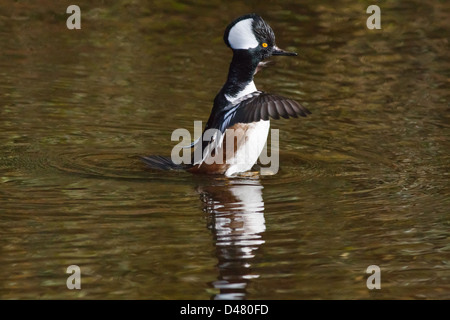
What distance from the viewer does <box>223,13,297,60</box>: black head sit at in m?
8.61

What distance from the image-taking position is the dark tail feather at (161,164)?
348 inches

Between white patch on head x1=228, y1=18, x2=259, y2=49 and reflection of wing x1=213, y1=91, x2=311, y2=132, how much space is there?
0.55 metres

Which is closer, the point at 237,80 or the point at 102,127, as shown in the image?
the point at 237,80

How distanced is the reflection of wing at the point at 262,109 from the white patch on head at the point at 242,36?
549 millimetres

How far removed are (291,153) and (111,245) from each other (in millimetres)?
3092

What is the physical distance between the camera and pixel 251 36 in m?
8.74

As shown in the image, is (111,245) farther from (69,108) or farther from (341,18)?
(341,18)

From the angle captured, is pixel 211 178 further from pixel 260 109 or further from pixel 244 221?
pixel 244 221

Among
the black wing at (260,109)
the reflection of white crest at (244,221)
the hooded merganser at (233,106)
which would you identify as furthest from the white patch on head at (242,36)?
the reflection of white crest at (244,221)

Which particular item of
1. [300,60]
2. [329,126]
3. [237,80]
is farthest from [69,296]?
[300,60]

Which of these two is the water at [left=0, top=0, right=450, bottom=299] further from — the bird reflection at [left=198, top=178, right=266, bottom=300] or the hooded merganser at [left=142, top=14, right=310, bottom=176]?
the hooded merganser at [left=142, top=14, right=310, bottom=176]

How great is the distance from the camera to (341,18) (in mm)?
14492

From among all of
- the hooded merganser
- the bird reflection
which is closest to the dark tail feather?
the hooded merganser

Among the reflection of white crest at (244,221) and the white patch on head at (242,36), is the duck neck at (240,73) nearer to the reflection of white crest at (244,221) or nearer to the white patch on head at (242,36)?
the white patch on head at (242,36)
